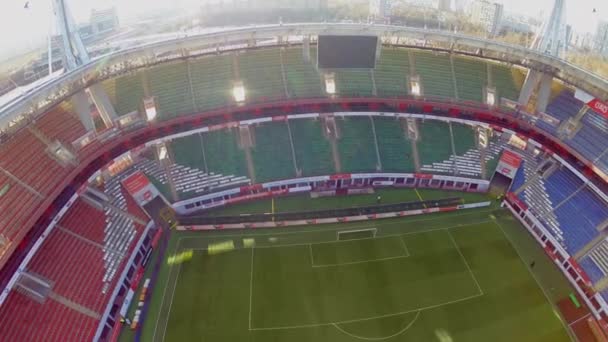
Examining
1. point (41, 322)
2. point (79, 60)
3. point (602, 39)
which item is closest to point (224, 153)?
point (79, 60)

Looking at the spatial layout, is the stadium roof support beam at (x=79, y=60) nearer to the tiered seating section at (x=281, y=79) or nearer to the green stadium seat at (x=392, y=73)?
the tiered seating section at (x=281, y=79)

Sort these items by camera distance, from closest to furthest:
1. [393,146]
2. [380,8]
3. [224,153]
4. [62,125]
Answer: [62,125] → [224,153] → [393,146] → [380,8]

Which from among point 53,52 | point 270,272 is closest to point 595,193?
point 270,272

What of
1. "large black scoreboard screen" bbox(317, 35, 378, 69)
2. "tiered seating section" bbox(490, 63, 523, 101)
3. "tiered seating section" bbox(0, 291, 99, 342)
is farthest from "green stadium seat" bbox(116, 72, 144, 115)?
"tiered seating section" bbox(490, 63, 523, 101)

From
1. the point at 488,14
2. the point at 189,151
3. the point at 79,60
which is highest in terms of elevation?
the point at 488,14

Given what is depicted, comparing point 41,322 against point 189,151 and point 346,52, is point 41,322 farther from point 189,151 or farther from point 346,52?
point 346,52

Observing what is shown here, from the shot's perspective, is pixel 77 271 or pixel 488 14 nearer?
pixel 77 271
